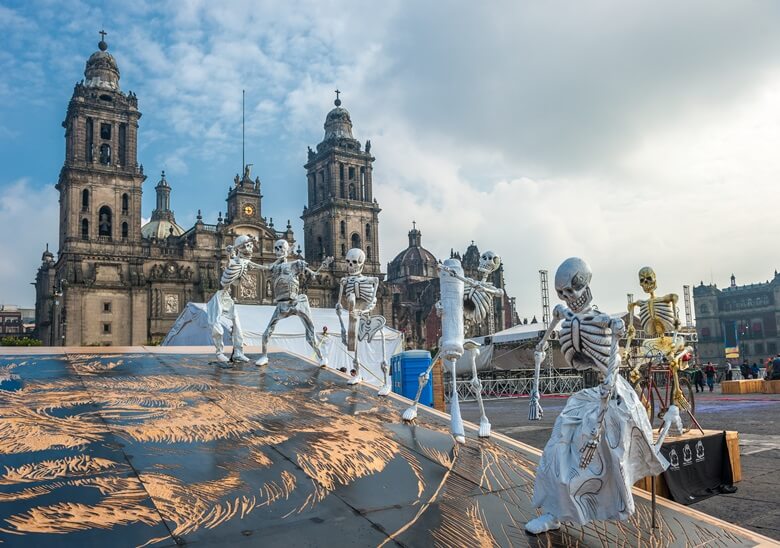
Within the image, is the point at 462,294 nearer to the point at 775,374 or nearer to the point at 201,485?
the point at 201,485

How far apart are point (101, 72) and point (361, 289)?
2351 inches

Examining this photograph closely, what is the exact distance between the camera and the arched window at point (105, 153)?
5756 cm

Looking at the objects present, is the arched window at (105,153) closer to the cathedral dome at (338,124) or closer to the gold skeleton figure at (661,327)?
the cathedral dome at (338,124)

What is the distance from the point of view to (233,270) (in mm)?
11453

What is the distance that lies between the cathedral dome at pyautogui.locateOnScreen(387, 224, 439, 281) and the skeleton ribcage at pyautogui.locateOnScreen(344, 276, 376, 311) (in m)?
74.3

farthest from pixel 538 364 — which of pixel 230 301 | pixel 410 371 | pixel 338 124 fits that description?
pixel 338 124

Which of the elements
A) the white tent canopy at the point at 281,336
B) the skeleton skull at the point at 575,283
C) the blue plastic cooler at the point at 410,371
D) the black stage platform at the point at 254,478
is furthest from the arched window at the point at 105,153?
the skeleton skull at the point at 575,283

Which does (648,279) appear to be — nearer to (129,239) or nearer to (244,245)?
(244,245)

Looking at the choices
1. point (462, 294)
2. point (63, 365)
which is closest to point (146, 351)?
point (63, 365)

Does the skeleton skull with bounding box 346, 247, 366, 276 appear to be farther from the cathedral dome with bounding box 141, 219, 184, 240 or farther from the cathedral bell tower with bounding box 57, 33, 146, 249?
the cathedral dome with bounding box 141, 219, 184, 240

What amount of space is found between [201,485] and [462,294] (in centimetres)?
392

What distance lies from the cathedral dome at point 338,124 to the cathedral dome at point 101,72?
76.5 feet

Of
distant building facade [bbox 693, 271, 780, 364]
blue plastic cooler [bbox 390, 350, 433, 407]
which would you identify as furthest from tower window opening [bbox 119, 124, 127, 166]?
distant building facade [bbox 693, 271, 780, 364]

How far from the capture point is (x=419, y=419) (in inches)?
333
